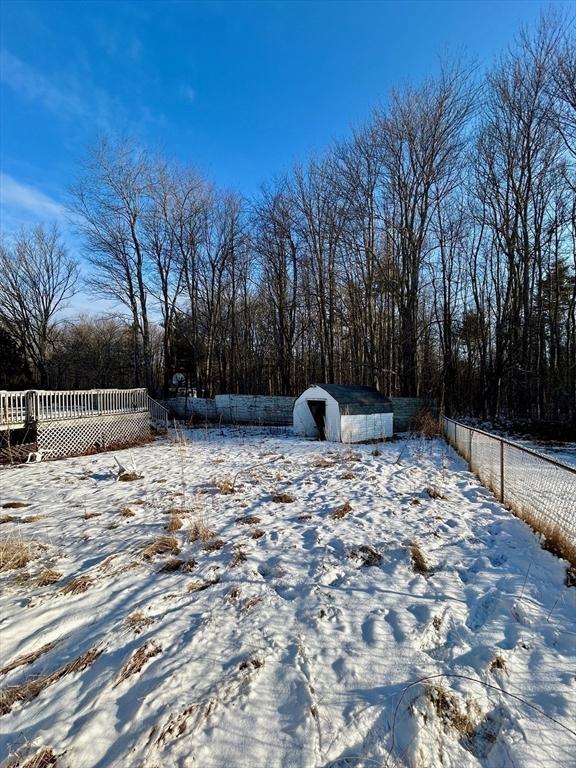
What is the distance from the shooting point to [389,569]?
12.3 ft

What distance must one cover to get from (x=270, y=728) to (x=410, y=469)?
6.93m

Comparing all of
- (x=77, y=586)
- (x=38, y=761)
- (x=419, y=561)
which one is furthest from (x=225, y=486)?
(x=38, y=761)

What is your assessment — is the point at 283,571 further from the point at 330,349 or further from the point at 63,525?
the point at 330,349

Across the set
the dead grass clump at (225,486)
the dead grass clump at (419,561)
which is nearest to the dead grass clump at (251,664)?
the dead grass clump at (419,561)

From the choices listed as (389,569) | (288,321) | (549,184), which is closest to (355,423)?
(389,569)

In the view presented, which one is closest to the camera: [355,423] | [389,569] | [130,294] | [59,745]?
[59,745]

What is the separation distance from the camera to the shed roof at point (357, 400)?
42.8 feet

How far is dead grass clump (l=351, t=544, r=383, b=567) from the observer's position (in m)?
3.89

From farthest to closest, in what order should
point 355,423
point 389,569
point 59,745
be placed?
point 355,423
point 389,569
point 59,745

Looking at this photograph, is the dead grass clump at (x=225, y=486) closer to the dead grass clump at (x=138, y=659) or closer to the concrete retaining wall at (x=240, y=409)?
the dead grass clump at (x=138, y=659)

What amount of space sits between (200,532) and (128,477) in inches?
152

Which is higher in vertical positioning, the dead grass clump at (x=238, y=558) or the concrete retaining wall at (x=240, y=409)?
the concrete retaining wall at (x=240, y=409)

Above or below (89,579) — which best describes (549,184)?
above

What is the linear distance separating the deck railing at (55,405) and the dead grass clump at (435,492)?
35.8 ft
